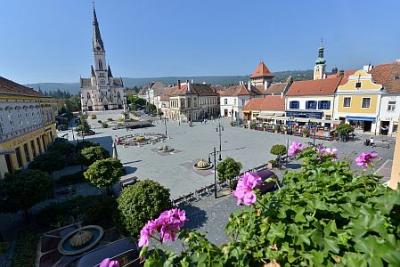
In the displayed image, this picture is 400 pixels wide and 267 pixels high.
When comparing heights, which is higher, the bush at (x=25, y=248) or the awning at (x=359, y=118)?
the awning at (x=359, y=118)

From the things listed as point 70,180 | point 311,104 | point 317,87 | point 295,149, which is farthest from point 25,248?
point 317,87

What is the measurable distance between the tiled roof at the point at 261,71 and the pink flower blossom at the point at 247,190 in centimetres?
6748

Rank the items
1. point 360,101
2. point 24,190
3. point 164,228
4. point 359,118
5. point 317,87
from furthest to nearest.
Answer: point 317,87
point 359,118
point 360,101
point 24,190
point 164,228

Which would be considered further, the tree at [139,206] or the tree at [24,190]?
the tree at [24,190]

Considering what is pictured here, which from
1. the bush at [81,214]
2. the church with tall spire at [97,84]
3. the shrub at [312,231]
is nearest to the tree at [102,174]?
the bush at [81,214]

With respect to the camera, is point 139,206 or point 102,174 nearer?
point 139,206

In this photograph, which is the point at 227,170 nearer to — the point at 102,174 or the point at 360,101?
the point at 102,174


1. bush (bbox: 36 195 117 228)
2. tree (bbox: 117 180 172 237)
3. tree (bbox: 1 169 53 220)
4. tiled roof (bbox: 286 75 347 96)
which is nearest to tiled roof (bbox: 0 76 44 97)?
tree (bbox: 1 169 53 220)

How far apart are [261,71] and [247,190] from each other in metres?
69.1

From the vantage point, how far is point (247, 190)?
2.97 m

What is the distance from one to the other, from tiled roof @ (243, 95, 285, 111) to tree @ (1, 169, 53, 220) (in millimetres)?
38633

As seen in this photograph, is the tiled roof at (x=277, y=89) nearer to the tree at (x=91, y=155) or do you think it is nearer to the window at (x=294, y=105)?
the window at (x=294, y=105)

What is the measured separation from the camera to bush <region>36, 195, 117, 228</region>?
42.0 feet

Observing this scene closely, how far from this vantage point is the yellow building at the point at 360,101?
3078 centimetres
